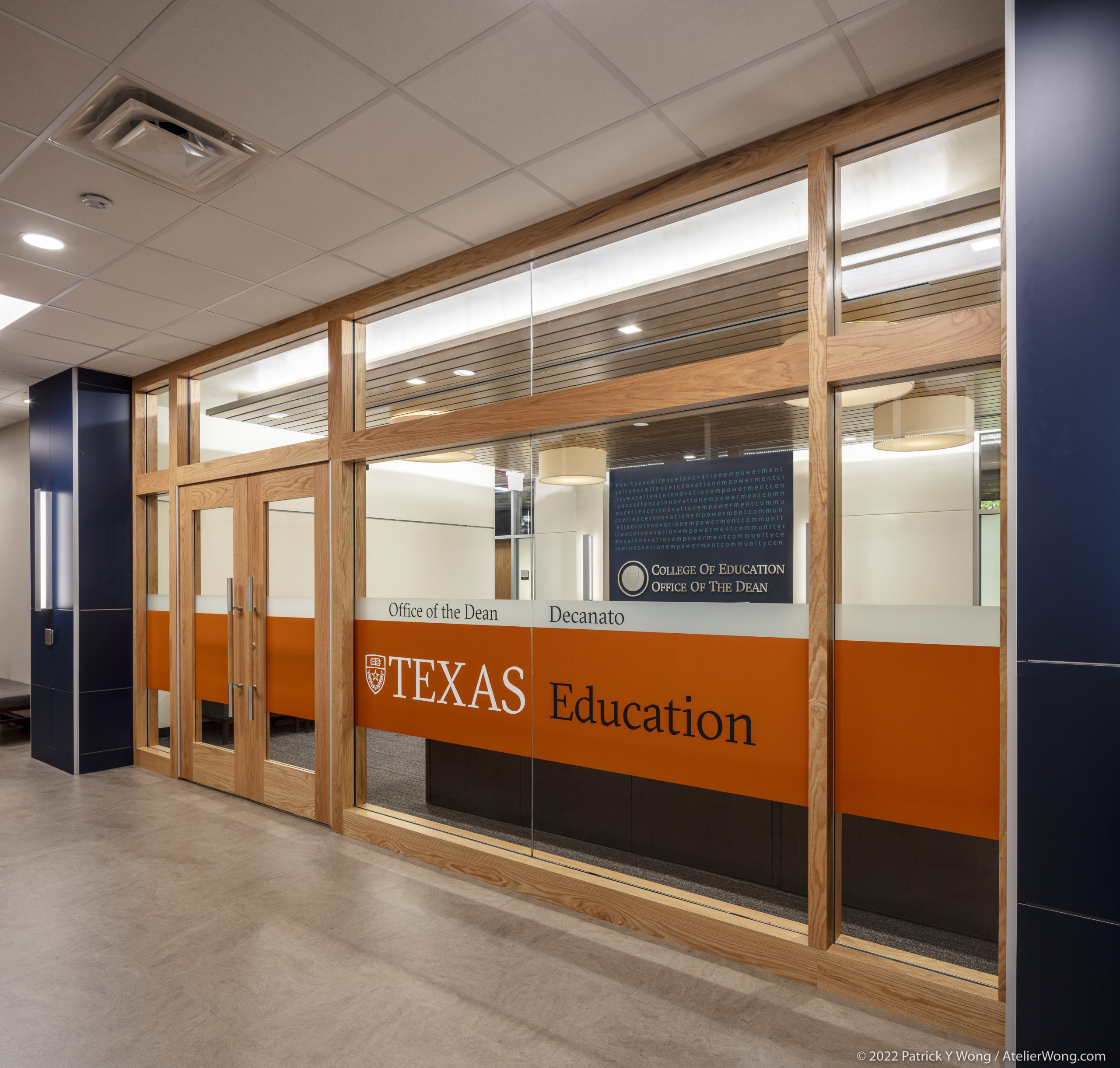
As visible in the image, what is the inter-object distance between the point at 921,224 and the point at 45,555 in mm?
6504

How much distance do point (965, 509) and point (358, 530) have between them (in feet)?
10.6

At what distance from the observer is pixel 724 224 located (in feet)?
10.5

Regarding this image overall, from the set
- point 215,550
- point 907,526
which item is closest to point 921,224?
point 907,526

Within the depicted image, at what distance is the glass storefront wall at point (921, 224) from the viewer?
262cm

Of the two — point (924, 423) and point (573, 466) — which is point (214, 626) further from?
point (924, 423)

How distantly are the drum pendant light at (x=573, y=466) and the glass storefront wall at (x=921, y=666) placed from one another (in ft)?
3.56

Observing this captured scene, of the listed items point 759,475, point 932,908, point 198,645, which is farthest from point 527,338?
point 198,645

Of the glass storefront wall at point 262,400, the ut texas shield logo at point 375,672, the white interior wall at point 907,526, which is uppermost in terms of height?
the glass storefront wall at point 262,400

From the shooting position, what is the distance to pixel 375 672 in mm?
4355

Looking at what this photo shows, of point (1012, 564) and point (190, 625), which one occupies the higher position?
point (1012, 564)

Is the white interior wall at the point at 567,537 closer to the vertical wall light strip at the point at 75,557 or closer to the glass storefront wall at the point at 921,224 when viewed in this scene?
the glass storefront wall at the point at 921,224

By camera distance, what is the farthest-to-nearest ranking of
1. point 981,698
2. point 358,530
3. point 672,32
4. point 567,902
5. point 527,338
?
1. point 358,530
2. point 527,338
3. point 567,902
4. point 981,698
5. point 672,32

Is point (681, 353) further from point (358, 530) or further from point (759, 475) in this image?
point (358, 530)

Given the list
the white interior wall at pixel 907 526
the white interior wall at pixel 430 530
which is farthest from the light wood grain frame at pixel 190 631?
the white interior wall at pixel 907 526
